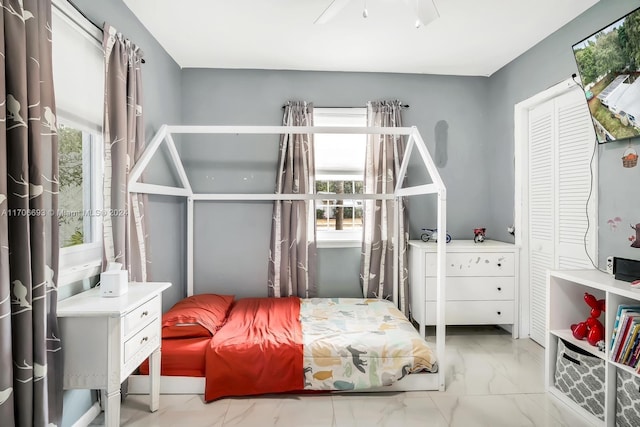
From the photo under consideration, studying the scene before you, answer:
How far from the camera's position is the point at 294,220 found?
3.33m

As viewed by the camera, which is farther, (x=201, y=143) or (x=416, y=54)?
(x=201, y=143)

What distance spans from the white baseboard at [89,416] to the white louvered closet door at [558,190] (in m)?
3.14

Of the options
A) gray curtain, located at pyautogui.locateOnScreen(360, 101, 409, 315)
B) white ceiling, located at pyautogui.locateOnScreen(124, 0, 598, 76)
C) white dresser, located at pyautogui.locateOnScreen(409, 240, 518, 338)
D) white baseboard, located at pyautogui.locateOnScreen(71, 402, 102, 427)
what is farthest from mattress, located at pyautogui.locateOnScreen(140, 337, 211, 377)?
white ceiling, located at pyautogui.locateOnScreen(124, 0, 598, 76)

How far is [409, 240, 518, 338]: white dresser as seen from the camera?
10.0 ft

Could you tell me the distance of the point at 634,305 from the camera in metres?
1.82

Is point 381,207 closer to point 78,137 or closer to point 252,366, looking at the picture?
point 252,366

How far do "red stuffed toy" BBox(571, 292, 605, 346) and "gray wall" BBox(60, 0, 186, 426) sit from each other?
276cm

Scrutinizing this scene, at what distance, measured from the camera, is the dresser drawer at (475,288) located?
3.07 meters

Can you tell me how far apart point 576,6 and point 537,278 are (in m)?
2.01

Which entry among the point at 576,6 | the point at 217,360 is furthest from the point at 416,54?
the point at 217,360

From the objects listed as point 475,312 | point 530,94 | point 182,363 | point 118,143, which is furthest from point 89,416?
point 530,94

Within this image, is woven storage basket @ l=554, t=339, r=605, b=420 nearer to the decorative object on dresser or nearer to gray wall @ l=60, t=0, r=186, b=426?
the decorative object on dresser

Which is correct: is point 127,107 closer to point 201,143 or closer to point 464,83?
point 201,143

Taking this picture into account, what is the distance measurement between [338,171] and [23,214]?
8.52 ft
